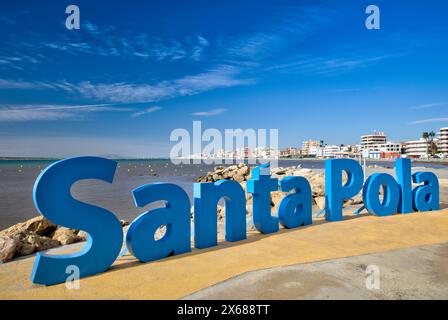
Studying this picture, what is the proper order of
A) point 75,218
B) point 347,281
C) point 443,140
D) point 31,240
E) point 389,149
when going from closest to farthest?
point 347,281 → point 75,218 → point 31,240 → point 443,140 → point 389,149

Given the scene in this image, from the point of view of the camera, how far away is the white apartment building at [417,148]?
121 meters

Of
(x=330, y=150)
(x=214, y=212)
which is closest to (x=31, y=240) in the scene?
(x=214, y=212)

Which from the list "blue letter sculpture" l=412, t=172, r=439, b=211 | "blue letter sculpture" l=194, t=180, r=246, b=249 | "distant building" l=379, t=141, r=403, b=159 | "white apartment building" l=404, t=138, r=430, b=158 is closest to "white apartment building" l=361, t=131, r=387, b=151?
"distant building" l=379, t=141, r=403, b=159

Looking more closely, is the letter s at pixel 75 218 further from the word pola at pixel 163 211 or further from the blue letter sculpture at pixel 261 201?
the blue letter sculpture at pixel 261 201

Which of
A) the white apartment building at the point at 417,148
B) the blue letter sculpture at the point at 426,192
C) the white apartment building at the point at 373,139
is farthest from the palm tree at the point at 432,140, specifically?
the blue letter sculpture at the point at 426,192

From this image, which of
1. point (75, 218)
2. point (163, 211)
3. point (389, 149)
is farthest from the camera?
point (389, 149)

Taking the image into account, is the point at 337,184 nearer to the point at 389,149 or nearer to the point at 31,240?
the point at 31,240

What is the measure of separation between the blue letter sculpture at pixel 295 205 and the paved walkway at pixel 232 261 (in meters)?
0.37

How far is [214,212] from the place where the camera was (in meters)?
7.44

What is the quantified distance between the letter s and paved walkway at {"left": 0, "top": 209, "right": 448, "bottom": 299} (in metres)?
0.25

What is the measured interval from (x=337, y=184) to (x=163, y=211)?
620 cm
